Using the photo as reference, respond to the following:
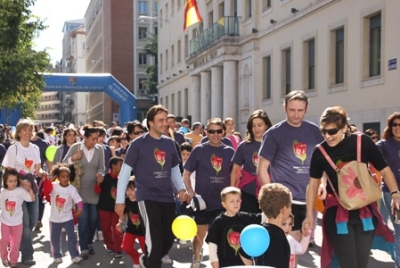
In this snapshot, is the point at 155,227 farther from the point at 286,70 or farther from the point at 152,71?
the point at 152,71

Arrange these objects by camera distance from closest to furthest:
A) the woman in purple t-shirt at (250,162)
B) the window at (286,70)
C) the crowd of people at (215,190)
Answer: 1. the crowd of people at (215,190)
2. the woman in purple t-shirt at (250,162)
3. the window at (286,70)

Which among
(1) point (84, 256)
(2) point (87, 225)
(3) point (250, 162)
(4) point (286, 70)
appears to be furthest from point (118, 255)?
(4) point (286, 70)

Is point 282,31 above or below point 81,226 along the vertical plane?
above

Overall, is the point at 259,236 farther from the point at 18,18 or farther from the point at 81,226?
the point at 18,18

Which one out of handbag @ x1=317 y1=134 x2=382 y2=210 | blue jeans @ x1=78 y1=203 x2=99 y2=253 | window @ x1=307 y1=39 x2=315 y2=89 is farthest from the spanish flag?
handbag @ x1=317 y1=134 x2=382 y2=210

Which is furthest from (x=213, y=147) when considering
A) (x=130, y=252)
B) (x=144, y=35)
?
(x=144, y=35)

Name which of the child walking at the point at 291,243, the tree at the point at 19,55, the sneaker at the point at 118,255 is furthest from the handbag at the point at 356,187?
the tree at the point at 19,55

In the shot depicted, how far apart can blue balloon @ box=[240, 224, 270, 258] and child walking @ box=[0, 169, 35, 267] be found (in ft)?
15.8

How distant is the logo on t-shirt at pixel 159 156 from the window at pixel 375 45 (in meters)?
13.1

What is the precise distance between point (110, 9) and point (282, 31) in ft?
185

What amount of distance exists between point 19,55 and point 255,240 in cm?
1711

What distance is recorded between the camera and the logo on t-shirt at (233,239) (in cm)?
568

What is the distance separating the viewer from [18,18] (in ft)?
60.2

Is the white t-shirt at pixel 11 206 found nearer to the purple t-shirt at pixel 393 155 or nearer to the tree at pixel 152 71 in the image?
the purple t-shirt at pixel 393 155
